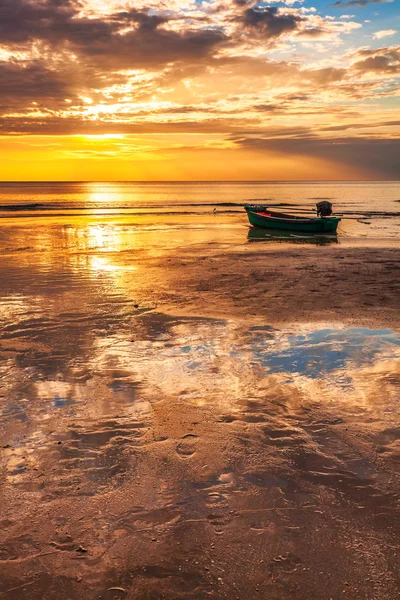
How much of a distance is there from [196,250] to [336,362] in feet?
53.5

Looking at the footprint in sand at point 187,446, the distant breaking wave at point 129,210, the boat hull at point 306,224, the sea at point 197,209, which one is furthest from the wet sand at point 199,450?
the distant breaking wave at point 129,210

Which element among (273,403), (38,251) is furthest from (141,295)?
(38,251)

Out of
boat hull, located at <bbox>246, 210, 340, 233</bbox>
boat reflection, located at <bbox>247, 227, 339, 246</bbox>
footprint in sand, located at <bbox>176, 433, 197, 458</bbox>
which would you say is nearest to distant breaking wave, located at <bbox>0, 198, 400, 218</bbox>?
boat hull, located at <bbox>246, 210, 340, 233</bbox>

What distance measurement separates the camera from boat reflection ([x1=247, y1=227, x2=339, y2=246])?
28688mm

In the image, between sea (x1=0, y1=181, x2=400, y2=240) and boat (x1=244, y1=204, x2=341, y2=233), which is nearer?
boat (x1=244, y1=204, x2=341, y2=233)

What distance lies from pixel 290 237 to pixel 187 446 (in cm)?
2668

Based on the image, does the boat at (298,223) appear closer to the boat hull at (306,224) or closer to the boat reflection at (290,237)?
the boat hull at (306,224)

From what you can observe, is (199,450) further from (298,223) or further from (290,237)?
(298,223)

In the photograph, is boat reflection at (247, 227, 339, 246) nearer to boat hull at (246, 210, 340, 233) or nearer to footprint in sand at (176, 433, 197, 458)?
boat hull at (246, 210, 340, 233)

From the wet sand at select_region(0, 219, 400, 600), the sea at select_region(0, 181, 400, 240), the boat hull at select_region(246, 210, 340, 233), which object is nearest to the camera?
the wet sand at select_region(0, 219, 400, 600)

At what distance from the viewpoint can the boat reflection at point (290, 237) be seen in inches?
1129

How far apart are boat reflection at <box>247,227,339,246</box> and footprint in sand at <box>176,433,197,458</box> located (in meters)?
22.6

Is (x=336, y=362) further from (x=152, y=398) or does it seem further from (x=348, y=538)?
(x=348, y=538)

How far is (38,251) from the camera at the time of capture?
23781 millimetres
